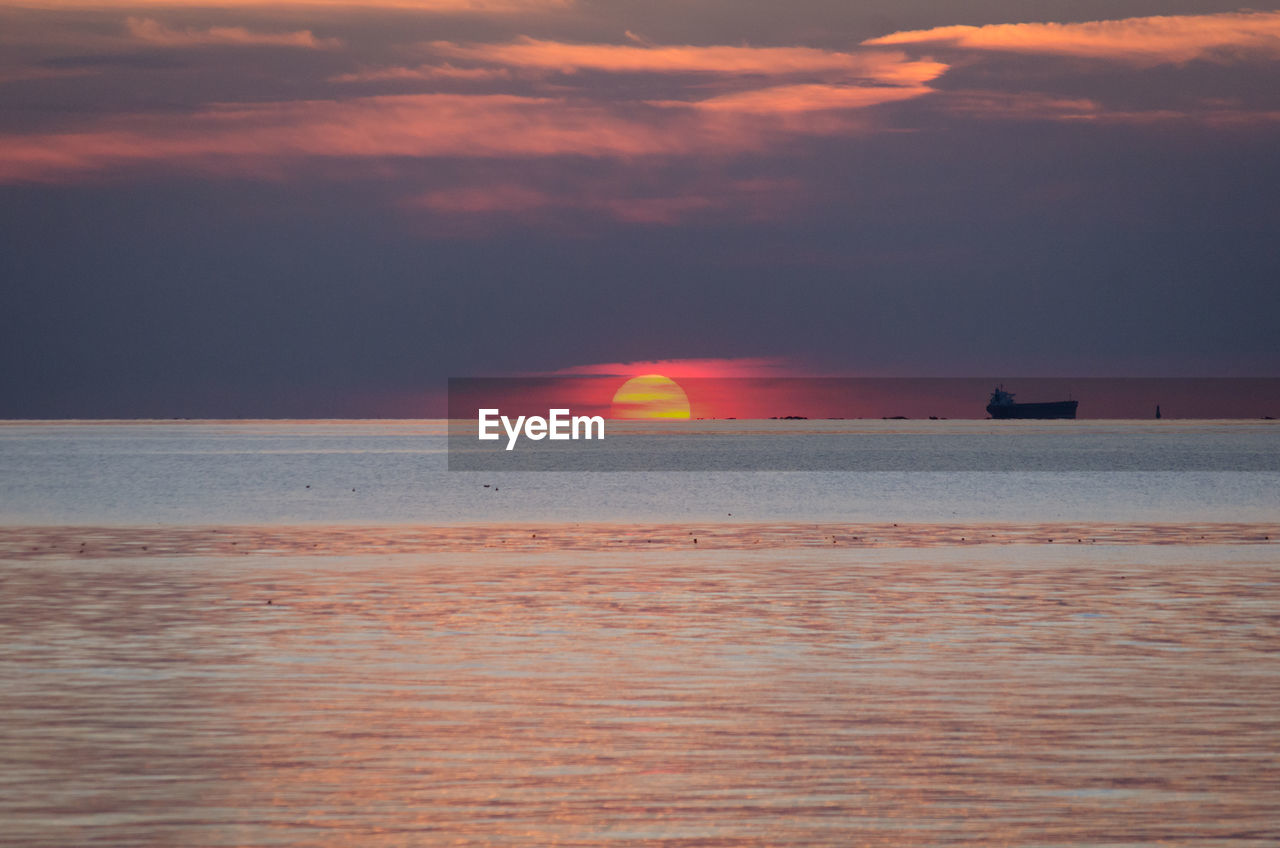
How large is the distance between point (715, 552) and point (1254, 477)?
6031 cm

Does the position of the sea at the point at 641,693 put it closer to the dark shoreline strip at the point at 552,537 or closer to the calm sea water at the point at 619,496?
the dark shoreline strip at the point at 552,537

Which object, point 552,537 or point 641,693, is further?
point 552,537

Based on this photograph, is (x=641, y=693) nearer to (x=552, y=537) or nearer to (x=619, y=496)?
(x=552, y=537)

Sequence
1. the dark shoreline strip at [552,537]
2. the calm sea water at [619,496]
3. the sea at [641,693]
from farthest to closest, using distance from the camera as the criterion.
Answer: the calm sea water at [619,496]
the dark shoreline strip at [552,537]
the sea at [641,693]

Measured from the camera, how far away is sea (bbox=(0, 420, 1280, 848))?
36.1 feet

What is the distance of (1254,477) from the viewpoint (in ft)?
282

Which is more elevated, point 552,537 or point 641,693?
point 641,693

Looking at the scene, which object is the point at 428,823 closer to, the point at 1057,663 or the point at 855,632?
the point at 1057,663

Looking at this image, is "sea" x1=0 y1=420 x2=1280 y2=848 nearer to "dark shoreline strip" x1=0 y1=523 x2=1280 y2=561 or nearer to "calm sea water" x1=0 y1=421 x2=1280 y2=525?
"dark shoreline strip" x1=0 y1=523 x2=1280 y2=561

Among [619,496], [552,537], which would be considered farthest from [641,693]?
[619,496]

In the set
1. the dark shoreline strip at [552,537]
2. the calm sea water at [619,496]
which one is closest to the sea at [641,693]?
the dark shoreline strip at [552,537]

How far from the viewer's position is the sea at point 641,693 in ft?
36.1

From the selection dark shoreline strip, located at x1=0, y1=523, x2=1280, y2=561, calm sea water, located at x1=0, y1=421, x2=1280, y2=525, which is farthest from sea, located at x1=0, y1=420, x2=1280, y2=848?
calm sea water, located at x1=0, y1=421, x2=1280, y2=525

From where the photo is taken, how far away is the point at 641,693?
51.5 feet
